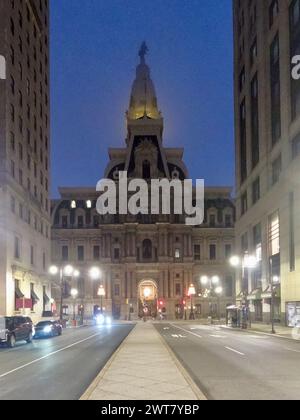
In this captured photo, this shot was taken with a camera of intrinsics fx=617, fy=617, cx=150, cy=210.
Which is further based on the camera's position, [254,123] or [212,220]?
[212,220]

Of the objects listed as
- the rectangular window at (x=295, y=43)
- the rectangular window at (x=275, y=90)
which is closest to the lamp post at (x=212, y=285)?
the rectangular window at (x=275, y=90)

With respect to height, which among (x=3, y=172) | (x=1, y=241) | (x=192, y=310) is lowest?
(x=192, y=310)

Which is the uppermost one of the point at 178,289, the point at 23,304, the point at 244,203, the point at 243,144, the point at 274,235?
the point at 243,144

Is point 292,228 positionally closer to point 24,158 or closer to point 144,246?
point 24,158

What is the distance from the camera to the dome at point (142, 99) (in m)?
147

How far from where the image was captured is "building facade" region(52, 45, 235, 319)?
4919 inches

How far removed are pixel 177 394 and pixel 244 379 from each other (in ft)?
15.5

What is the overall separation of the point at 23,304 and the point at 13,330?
93.8 feet

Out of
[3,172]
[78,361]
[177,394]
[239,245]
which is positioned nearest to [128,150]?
[239,245]

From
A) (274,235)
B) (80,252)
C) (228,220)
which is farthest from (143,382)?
(228,220)

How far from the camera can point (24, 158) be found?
2795 inches

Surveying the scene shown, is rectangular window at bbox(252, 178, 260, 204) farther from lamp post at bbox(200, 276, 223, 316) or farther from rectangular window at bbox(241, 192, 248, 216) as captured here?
lamp post at bbox(200, 276, 223, 316)

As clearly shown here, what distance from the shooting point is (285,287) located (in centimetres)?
6178

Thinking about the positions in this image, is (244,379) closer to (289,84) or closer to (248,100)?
(289,84)
